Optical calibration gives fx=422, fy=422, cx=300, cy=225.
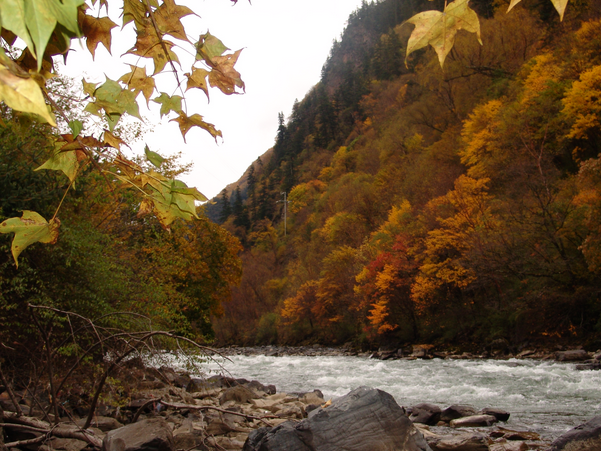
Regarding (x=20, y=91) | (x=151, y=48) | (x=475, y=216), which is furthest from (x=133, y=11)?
(x=475, y=216)

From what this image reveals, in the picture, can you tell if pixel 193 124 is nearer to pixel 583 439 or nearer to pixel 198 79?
pixel 198 79

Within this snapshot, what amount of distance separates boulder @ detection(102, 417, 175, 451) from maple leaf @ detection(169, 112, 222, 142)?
3.90 m

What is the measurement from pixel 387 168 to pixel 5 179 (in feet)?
141

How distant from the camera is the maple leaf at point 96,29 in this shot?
39.4 inches

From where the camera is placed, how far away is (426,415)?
8.27 metres

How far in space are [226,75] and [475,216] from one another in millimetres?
23137

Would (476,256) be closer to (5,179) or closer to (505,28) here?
(5,179)

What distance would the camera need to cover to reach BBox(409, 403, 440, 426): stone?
8.20 m

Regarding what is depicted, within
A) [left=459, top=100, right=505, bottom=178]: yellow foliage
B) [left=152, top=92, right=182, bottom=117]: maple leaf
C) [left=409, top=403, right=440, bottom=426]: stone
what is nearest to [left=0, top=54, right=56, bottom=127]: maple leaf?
[left=152, top=92, right=182, bottom=117]: maple leaf

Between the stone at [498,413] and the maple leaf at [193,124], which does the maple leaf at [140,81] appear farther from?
the stone at [498,413]

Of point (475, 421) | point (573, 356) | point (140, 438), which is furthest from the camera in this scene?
point (573, 356)

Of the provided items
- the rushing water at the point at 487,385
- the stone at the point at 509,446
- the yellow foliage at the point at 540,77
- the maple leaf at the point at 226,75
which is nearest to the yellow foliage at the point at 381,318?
the rushing water at the point at 487,385

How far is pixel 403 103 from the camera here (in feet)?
206

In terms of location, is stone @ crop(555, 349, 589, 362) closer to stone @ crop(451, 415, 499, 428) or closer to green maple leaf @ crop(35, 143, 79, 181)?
stone @ crop(451, 415, 499, 428)
